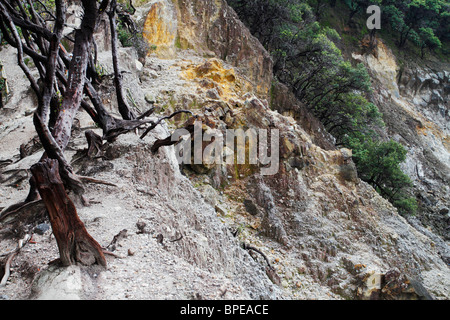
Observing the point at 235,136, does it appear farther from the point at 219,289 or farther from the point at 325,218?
the point at 219,289

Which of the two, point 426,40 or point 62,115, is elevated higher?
point 426,40

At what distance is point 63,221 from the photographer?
10.2 ft

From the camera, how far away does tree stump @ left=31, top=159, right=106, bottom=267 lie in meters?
2.95

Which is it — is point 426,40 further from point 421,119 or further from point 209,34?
point 209,34

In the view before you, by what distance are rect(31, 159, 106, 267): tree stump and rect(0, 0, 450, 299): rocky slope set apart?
16 cm

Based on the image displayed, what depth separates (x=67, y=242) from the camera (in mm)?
3055

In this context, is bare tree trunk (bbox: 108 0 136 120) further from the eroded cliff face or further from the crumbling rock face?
the eroded cliff face

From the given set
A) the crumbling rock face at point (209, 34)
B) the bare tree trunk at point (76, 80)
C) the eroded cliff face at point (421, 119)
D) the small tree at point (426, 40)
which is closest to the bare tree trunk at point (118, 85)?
the bare tree trunk at point (76, 80)

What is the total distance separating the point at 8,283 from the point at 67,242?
0.84 meters

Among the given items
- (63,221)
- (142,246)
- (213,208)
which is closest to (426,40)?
(213,208)

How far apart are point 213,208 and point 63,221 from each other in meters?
5.83

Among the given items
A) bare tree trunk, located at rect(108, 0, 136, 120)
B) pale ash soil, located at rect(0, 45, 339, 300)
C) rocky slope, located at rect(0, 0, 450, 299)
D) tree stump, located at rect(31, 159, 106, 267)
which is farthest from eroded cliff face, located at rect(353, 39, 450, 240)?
tree stump, located at rect(31, 159, 106, 267)

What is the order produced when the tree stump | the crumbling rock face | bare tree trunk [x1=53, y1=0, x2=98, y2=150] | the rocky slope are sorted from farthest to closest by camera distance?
1. the crumbling rock face
2. bare tree trunk [x1=53, y1=0, x2=98, y2=150]
3. the rocky slope
4. the tree stump

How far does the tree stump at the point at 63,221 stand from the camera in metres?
2.95
